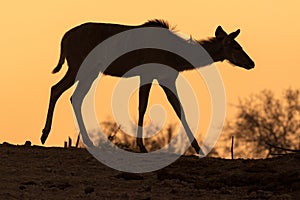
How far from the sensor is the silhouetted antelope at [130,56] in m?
23.2

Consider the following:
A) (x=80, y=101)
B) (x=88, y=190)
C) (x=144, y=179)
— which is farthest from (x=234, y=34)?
(x=88, y=190)

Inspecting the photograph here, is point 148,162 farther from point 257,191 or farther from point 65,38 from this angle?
point 65,38

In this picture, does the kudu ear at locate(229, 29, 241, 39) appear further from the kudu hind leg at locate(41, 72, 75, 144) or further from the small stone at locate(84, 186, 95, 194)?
the small stone at locate(84, 186, 95, 194)

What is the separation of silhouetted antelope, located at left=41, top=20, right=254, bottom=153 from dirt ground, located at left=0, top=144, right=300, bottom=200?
285 centimetres

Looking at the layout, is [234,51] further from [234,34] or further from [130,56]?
[130,56]

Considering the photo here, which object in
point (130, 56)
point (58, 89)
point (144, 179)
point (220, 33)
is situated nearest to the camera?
point (144, 179)

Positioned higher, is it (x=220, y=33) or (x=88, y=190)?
(x=220, y=33)

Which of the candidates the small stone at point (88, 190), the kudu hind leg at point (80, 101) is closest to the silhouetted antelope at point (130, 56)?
the kudu hind leg at point (80, 101)

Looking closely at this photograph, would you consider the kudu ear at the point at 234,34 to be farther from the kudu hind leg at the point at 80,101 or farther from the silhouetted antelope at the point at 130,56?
the kudu hind leg at the point at 80,101

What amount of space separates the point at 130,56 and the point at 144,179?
5.77 metres

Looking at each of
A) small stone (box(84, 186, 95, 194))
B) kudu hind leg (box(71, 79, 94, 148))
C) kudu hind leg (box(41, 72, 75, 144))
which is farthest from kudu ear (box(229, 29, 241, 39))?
small stone (box(84, 186, 95, 194))

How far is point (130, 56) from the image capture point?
23.7 m

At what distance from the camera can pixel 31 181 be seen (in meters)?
17.6

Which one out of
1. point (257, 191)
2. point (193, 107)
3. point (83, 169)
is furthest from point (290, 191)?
point (193, 107)
